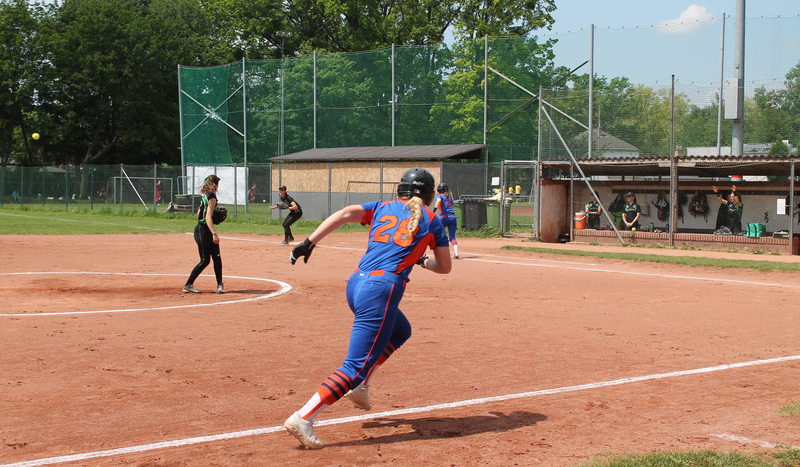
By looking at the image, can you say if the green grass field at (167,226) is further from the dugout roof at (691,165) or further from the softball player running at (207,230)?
the softball player running at (207,230)

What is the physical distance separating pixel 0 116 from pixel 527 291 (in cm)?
6142

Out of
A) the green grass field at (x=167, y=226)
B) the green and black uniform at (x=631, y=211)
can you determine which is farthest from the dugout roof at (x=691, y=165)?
the green grass field at (x=167, y=226)

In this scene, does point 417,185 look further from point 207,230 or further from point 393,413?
point 207,230

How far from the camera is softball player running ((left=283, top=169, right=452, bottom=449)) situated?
228 inches

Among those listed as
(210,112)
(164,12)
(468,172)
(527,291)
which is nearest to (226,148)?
(210,112)

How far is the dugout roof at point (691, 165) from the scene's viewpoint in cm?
2375

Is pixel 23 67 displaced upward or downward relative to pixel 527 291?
upward

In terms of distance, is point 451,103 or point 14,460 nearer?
point 14,460

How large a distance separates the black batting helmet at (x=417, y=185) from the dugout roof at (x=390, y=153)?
1138 inches

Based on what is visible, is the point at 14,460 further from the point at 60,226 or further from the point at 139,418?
the point at 60,226

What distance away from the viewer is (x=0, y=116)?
214 ft

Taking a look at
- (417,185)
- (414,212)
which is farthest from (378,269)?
(417,185)

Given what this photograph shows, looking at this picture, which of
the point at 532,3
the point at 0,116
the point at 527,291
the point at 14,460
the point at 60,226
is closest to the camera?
the point at 14,460

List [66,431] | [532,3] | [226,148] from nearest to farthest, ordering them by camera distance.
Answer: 1. [66,431]
2. [226,148]
3. [532,3]
